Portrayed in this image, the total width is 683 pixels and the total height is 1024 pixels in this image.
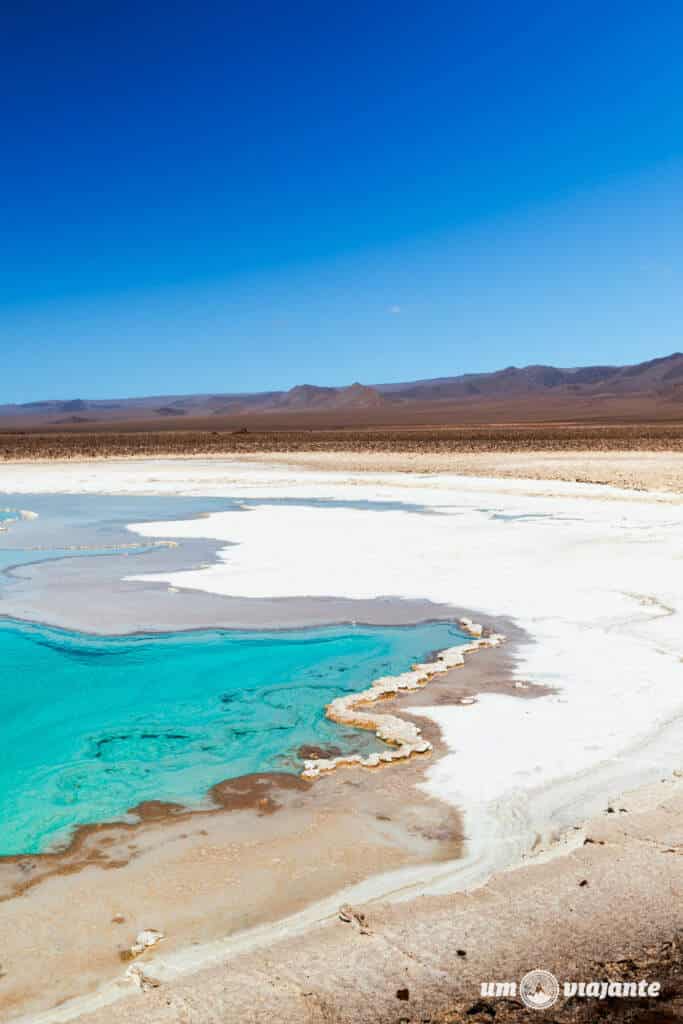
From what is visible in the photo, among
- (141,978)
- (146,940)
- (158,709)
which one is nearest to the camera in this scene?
(141,978)

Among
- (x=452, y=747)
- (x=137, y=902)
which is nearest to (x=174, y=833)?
(x=137, y=902)

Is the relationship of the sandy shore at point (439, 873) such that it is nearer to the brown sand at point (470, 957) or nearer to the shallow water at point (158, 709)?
the brown sand at point (470, 957)

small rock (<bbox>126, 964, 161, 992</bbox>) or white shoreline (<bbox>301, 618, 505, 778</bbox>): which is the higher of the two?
white shoreline (<bbox>301, 618, 505, 778</bbox>)

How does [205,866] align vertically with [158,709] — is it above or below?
below

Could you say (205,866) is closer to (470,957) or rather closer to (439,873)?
(439,873)

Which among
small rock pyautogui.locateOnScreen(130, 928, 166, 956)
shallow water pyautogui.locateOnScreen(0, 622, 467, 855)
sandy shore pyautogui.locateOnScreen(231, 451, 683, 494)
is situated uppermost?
sandy shore pyautogui.locateOnScreen(231, 451, 683, 494)

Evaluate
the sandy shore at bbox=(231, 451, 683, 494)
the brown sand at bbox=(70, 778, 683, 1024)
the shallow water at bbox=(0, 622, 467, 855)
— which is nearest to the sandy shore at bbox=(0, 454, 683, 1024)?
the brown sand at bbox=(70, 778, 683, 1024)

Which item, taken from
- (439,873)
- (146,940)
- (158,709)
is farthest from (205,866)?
(158,709)

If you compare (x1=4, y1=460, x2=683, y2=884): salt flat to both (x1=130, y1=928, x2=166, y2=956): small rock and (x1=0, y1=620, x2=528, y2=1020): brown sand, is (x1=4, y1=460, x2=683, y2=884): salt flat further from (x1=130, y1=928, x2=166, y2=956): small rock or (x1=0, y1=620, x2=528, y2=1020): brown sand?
(x1=130, y1=928, x2=166, y2=956): small rock

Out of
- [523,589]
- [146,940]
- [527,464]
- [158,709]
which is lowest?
[146,940]
